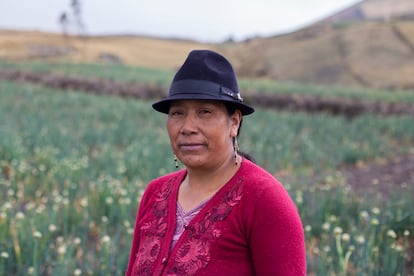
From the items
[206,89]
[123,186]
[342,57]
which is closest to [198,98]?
[206,89]

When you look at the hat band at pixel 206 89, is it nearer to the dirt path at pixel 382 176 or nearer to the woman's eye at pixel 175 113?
the woman's eye at pixel 175 113

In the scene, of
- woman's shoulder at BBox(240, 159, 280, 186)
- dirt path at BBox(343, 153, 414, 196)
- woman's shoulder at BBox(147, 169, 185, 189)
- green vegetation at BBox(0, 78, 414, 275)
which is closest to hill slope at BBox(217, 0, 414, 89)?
green vegetation at BBox(0, 78, 414, 275)

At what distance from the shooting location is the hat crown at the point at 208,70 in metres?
1.62

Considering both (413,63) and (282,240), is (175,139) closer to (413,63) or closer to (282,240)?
(282,240)

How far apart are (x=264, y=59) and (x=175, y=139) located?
31705 millimetres

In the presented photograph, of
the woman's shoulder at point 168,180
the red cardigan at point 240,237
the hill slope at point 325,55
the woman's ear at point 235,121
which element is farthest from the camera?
the hill slope at point 325,55

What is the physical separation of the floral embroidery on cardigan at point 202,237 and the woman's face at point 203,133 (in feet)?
0.42

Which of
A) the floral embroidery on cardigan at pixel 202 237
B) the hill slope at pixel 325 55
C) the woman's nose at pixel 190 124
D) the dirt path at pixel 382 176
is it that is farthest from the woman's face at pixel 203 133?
the hill slope at pixel 325 55

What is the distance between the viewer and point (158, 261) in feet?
5.40

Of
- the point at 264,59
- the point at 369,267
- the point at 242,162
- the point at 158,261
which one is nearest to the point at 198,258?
the point at 158,261

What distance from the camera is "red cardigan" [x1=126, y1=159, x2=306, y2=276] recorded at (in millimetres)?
1473

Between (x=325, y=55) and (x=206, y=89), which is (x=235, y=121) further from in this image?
(x=325, y=55)

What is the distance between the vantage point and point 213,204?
1607 mm

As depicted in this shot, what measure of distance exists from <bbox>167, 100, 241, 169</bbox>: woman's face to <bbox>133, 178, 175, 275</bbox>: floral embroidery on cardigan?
0.20 meters
